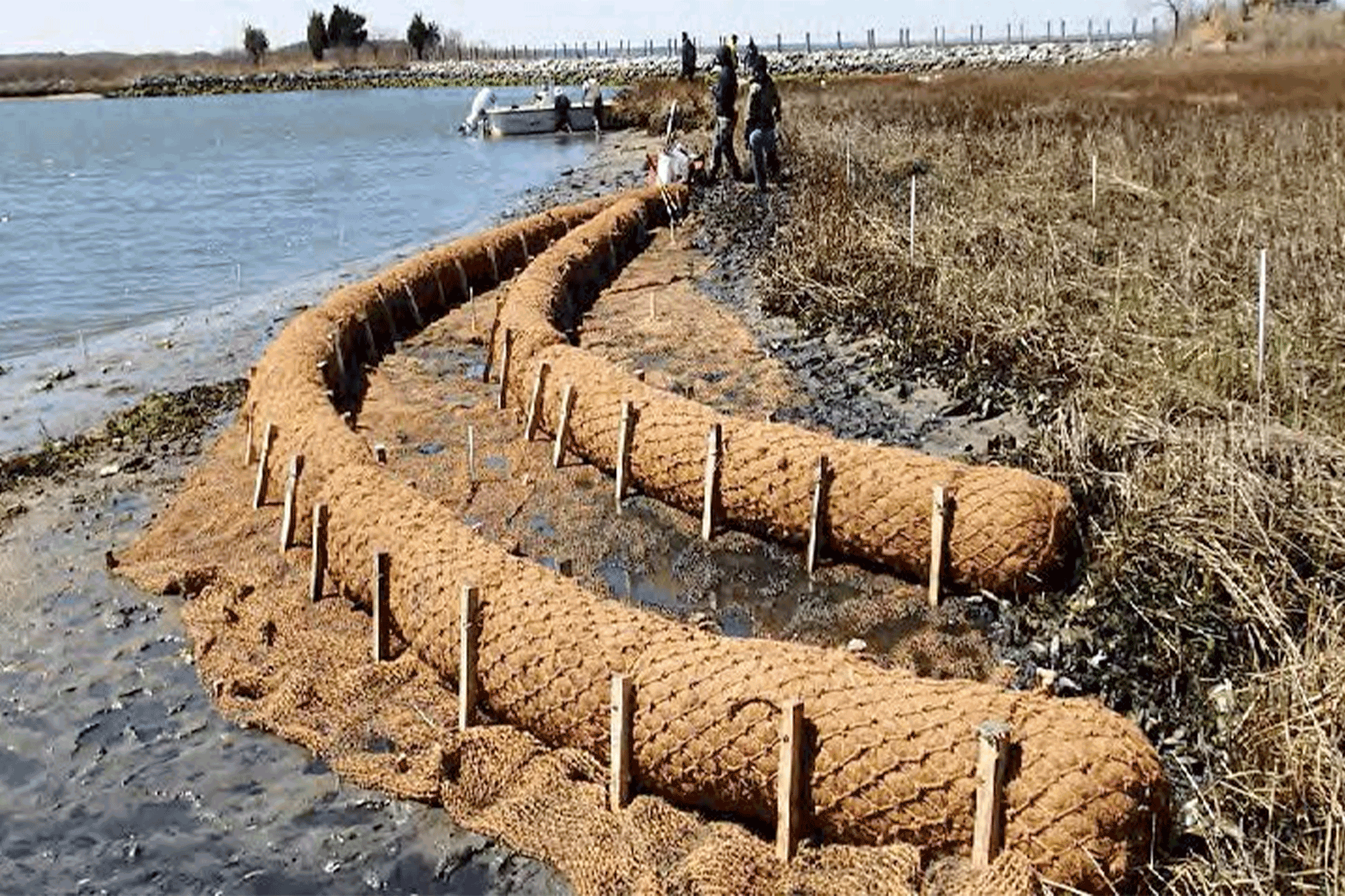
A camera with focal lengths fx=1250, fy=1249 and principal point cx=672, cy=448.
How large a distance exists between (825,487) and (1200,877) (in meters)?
4.52

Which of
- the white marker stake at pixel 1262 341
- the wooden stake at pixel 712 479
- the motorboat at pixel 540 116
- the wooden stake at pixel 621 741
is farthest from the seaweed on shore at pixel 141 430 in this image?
the motorboat at pixel 540 116

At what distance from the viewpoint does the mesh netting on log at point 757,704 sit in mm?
5094

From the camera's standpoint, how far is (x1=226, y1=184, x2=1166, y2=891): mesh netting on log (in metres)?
5.09

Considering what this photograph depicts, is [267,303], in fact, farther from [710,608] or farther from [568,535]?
[710,608]

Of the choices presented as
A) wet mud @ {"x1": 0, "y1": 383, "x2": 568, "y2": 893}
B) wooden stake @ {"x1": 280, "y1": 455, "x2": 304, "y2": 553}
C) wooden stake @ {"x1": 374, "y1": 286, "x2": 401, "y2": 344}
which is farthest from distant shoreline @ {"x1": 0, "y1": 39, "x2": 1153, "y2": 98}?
wet mud @ {"x1": 0, "y1": 383, "x2": 568, "y2": 893}

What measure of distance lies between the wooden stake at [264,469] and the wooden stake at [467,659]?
160 inches

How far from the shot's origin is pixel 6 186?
42.5m

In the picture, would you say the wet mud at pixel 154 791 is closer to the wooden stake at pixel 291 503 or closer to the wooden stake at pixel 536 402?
the wooden stake at pixel 291 503

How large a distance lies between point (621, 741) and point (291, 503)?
433 centimetres

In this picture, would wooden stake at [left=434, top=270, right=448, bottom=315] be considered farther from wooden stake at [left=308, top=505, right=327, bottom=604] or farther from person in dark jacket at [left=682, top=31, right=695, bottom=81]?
person in dark jacket at [left=682, top=31, right=695, bottom=81]

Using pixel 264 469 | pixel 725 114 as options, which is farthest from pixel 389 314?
pixel 725 114

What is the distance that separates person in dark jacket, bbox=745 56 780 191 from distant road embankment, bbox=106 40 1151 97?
43145 millimetres

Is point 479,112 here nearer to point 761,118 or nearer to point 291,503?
point 761,118

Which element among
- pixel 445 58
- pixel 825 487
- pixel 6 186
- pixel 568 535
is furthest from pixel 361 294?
pixel 445 58
